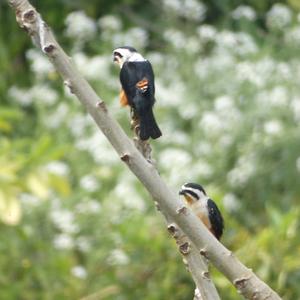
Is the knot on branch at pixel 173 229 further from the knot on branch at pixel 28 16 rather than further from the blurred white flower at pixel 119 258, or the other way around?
the blurred white flower at pixel 119 258

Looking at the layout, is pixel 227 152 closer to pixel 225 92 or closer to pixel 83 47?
pixel 225 92

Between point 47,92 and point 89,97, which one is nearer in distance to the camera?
point 89,97

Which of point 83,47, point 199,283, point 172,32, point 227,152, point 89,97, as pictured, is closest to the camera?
point 89,97

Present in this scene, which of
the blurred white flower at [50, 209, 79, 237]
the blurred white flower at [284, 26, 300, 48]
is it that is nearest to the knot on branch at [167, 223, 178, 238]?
the blurred white flower at [50, 209, 79, 237]

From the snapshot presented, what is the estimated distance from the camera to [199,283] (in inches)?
53.1

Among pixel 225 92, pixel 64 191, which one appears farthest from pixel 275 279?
pixel 225 92

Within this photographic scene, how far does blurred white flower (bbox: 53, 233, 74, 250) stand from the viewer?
477 cm

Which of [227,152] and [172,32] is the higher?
[172,32]

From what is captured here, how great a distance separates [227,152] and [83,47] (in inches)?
73.6

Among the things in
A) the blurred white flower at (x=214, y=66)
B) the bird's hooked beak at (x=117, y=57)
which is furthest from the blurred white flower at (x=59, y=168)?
the bird's hooked beak at (x=117, y=57)

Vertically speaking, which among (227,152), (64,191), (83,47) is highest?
(83,47)

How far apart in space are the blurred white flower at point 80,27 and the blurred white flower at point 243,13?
909 millimetres

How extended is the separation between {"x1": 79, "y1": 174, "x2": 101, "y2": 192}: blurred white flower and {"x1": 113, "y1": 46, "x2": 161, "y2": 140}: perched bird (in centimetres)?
380

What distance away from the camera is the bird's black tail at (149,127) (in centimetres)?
133
